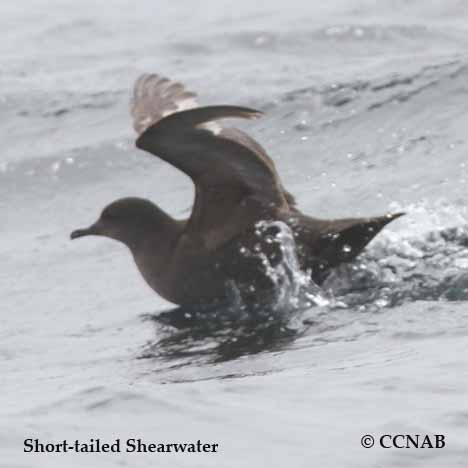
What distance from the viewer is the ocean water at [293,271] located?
6.50 meters

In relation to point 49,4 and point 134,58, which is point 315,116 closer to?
point 134,58

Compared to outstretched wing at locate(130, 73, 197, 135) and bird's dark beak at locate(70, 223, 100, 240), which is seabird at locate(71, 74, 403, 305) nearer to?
bird's dark beak at locate(70, 223, 100, 240)

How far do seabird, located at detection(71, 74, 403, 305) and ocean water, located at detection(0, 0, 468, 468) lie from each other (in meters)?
0.22

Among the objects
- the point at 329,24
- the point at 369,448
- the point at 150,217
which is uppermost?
the point at 329,24

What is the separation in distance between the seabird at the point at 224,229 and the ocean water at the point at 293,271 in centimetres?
22

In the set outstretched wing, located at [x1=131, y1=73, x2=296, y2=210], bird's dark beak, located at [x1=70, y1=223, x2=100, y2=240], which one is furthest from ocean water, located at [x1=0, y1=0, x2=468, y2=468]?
outstretched wing, located at [x1=131, y1=73, x2=296, y2=210]

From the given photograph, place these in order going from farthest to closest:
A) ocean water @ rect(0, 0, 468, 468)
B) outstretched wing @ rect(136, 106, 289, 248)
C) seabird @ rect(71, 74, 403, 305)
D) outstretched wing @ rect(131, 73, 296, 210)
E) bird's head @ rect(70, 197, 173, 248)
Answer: outstretched wing @ rect(131, 73, 296, 210) < bird's head @ rect(70, 197, 173, 248) < seabird @ rect(71, 74, 403, 305) < outstretched wing @ rect(136, 106, 289, 248) < ocean water @ rect(0, 0, 468, 468)

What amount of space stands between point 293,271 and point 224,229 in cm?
46

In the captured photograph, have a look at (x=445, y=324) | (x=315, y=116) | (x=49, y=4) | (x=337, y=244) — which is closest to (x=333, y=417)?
(x=445, y=324)

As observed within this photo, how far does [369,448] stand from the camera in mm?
5965

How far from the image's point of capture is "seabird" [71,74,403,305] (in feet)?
27.9

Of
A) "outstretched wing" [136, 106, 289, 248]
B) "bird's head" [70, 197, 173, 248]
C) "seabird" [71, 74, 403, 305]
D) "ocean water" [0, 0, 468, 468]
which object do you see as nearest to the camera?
"ocean water" [0, 0, 468, 468]

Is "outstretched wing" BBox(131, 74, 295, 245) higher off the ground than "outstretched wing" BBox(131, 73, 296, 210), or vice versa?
"outstretched wing" BBox(131, 73, 296, 210)

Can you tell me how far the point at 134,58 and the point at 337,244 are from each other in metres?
8.55
